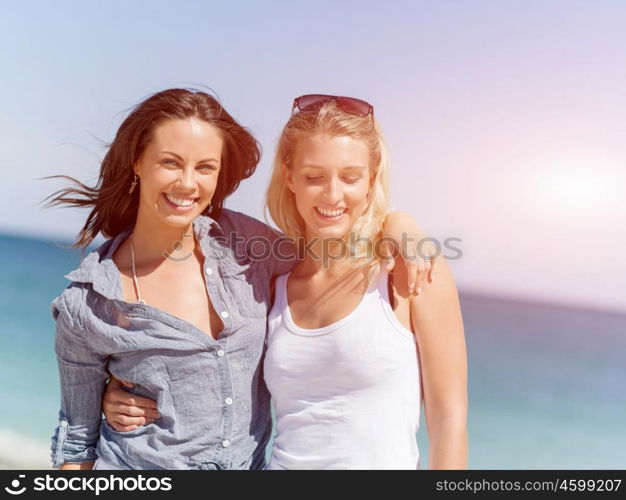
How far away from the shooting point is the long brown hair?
3.23 meters

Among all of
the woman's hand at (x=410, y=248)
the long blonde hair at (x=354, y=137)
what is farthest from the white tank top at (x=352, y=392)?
the long blonde hair at (x=354, y=137)

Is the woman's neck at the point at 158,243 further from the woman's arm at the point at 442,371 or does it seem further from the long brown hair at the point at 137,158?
the woman's arm at the point at 442,371

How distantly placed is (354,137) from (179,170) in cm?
85

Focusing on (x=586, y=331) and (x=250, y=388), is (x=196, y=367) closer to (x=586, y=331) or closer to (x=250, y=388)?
(x=250, y=388)

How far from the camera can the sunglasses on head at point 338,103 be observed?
324 centimetres

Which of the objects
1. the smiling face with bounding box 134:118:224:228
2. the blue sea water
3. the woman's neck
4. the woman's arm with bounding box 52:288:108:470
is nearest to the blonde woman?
the smiling face with bounding box 134:118:224:228

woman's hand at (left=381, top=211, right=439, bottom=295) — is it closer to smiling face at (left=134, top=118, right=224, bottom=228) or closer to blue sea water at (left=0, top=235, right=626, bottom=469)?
smiling face at (left=134, top=118, right=224, bottom=228)

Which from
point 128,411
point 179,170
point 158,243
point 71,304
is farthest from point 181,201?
point 128,411

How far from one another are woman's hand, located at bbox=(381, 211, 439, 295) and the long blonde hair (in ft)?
0.21

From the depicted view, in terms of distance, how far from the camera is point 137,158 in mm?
3324

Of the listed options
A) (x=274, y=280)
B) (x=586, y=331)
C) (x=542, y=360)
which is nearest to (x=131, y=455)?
(x=274, y=280)

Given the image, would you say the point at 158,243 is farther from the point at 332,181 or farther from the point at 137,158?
the point at 332,181

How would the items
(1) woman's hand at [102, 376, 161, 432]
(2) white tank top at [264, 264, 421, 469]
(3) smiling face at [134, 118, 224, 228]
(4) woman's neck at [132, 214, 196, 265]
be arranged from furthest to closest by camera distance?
(4) woman's neck at [132, 214, 196, 265] → (3) smiling face at [134, 118, 224, 228] → (1) woman's hand at [102, 376, 161, 432] → (2) white tank top at [264, 264, 421, 469]
